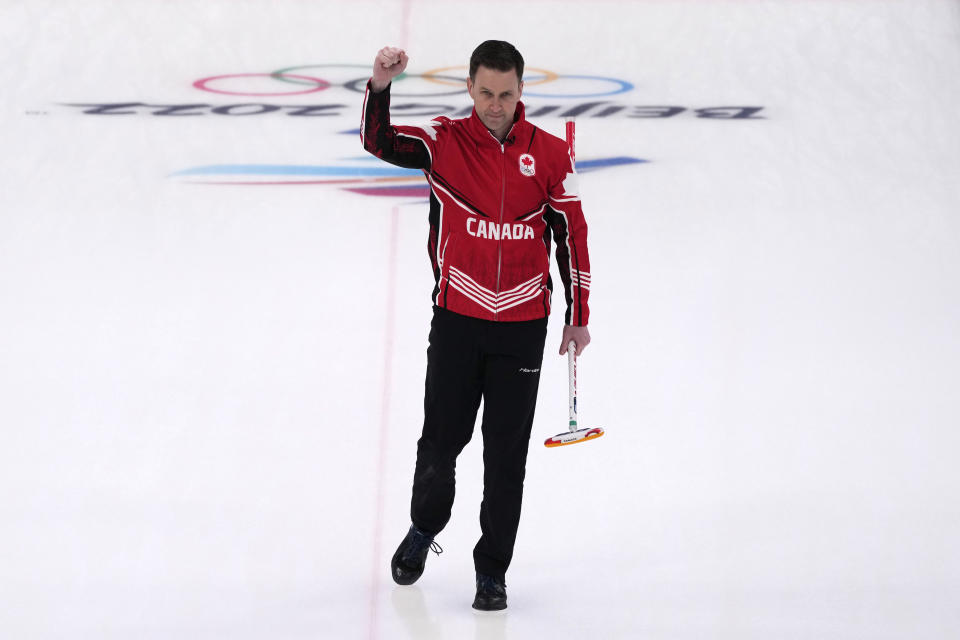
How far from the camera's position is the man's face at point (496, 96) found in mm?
2088

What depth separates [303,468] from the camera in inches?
110

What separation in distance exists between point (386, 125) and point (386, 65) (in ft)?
0.38

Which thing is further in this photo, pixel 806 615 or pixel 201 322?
pixel 201 322

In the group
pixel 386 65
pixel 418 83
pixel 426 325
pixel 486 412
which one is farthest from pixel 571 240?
pixel 418 83

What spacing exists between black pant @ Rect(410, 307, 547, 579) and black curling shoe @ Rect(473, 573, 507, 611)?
18mm

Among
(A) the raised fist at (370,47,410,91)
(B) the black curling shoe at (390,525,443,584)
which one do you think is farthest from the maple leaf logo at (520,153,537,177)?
(B) the black curling shoe at (390,525,443,584)

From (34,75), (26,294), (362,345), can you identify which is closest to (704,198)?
(362,345)

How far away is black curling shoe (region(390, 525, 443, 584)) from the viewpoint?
7.84 ft

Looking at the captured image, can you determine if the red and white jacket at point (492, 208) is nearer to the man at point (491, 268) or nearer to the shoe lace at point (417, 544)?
the man at point (491, 268)

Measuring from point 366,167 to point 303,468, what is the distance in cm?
170

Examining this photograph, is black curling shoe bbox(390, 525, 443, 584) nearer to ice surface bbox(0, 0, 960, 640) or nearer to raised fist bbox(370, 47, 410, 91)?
ice surface bbox(0, 0, 960, 640)

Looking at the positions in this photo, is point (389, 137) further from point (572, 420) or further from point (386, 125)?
point (572, 420)

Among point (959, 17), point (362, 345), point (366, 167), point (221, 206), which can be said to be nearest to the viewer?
point (362, 345)

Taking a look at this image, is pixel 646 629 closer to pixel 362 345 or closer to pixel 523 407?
pixel 523 407
